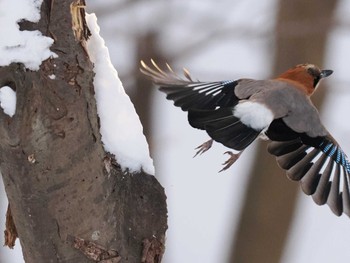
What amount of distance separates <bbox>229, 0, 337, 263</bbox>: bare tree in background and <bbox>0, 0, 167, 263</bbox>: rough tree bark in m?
3.30

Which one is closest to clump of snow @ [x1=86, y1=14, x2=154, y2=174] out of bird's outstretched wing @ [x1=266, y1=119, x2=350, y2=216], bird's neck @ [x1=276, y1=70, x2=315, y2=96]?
bird's outstretched wing @ [x1=266, y1=119, x2=350, y2=216]

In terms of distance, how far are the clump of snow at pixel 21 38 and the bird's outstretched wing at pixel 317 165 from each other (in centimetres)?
121

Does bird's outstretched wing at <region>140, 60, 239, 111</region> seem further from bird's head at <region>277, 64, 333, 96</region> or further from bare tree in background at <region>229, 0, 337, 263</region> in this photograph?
bare tree in background at <region>229, 0, 337, 263</region>

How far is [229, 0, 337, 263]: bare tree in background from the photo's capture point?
5.54 metres

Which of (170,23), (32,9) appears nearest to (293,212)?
(170,23)

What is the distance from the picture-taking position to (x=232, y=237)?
5.79 m

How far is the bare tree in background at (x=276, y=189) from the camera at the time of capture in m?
5.54

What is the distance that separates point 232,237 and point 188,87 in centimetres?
282

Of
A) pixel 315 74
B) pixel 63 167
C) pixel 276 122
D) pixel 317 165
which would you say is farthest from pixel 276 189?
pixel 63 167

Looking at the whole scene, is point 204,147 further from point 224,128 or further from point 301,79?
point 301,79

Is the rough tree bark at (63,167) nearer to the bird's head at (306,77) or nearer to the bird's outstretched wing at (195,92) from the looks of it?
the bird's outstretched wing at (195,92)

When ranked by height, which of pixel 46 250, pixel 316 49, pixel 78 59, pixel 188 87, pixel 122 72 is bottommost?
pixel 46 250

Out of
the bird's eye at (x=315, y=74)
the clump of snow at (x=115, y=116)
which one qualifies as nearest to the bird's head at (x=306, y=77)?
the bird's eye at (x=315, y=74)

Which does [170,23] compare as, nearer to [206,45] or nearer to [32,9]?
[206,45]
